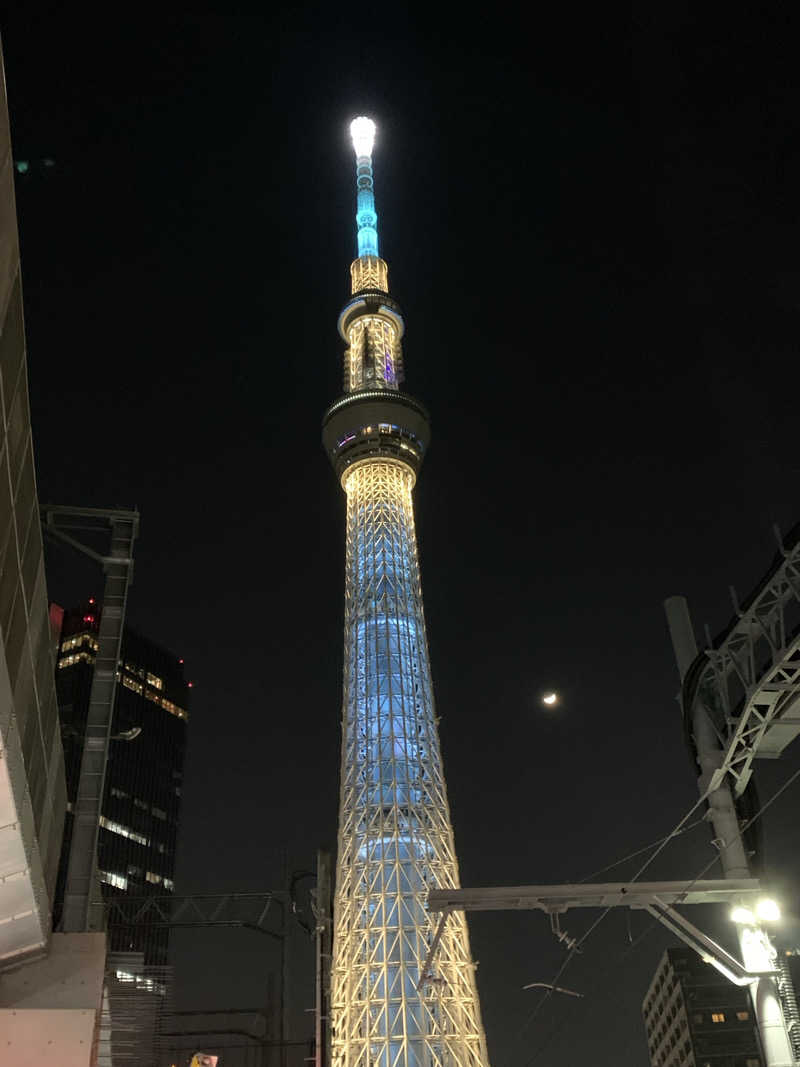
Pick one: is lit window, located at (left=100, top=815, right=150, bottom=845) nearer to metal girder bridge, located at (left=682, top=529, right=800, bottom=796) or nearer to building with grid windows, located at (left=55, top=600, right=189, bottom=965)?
building with grid windows, located at (left=55, top=600, right=189, bottom=965)

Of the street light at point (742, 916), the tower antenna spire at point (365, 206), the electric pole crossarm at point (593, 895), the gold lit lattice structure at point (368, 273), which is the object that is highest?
the tower antenna spire at point (365, 206)

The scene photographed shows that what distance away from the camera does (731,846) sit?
18.7 meters

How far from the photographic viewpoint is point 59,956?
39.0 feet

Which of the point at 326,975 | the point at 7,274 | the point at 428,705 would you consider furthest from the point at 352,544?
the point at 7,274

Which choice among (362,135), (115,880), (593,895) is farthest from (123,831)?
(593,895)

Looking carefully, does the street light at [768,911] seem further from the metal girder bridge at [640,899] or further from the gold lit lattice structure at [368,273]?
the gold lit lattice structure at [368,273]

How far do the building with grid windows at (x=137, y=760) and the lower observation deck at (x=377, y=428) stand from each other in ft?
167

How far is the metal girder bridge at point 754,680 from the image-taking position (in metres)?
18.1

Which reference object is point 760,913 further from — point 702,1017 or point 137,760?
point 137,760

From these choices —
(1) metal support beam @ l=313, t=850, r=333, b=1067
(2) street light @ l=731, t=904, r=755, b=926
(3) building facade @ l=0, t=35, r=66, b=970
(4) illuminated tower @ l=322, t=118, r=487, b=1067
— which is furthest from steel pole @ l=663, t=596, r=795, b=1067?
(4) illuminated tower @ l=322, t=118, r=487, b=1067

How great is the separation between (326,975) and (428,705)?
84.1 ft

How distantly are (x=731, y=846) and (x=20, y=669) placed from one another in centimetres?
1407

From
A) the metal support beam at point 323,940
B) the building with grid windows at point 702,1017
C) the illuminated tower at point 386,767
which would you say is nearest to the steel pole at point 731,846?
the metal support beam at point 323,940

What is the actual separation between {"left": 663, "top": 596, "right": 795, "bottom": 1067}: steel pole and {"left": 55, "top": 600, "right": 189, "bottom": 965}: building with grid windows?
3611 inches
